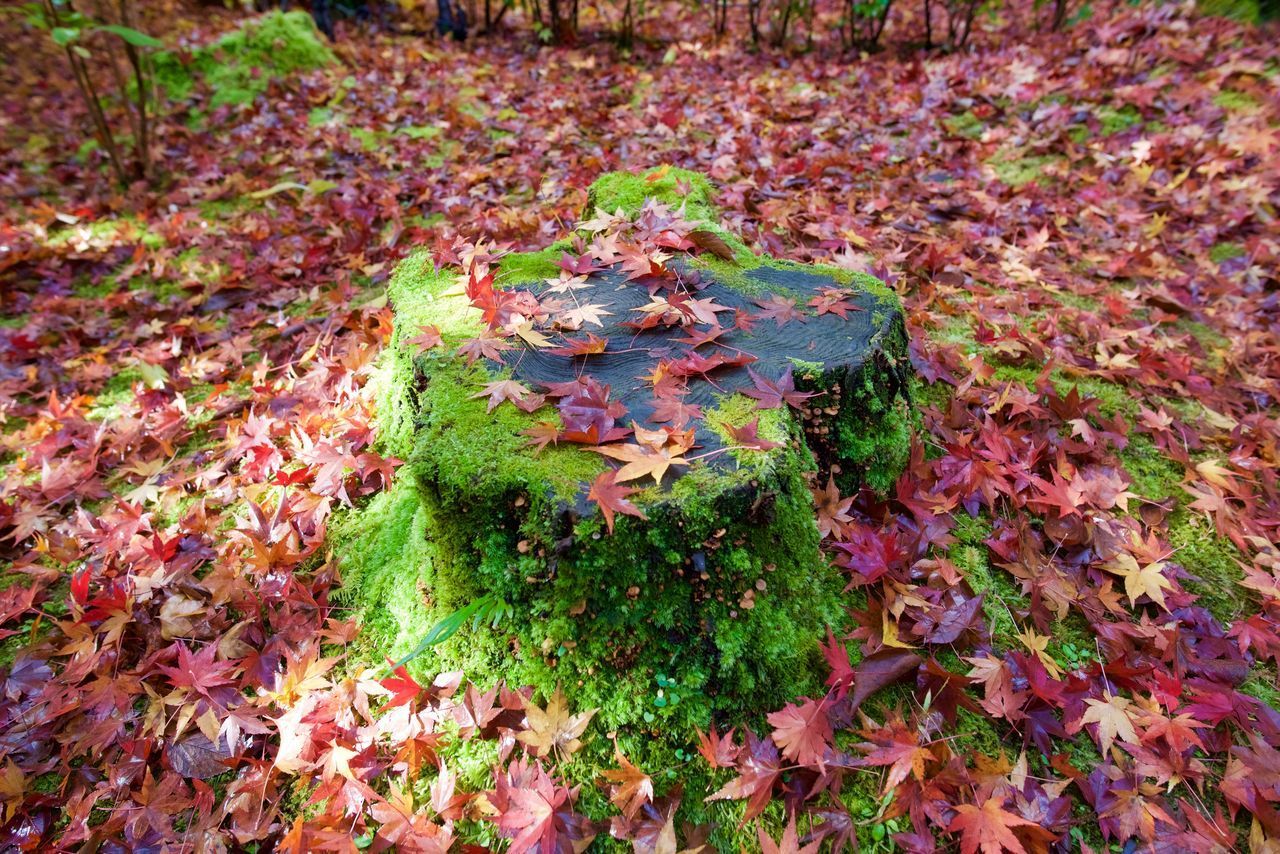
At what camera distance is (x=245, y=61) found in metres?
6.94

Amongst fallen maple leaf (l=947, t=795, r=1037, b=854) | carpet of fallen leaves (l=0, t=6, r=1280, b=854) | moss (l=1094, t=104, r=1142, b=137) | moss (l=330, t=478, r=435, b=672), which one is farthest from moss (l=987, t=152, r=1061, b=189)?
moss (l=330, t=478, r=435, b=672)

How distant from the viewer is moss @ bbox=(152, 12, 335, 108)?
6.70 m

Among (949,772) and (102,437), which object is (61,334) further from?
(949,772)

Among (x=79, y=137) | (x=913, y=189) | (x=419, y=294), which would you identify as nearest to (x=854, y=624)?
(x=419, y=294)

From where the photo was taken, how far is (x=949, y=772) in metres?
1.78

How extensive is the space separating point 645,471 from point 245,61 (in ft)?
25.7

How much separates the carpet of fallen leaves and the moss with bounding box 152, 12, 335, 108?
1.44m

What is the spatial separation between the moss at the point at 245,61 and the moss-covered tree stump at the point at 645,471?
6192mm

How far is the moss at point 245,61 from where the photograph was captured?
6699 millimetres

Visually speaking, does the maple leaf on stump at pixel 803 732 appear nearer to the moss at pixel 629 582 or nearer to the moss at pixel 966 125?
the moss at pixel 629 582

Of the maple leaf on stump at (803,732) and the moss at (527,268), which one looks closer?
the maple leaf on stump at (803,732)

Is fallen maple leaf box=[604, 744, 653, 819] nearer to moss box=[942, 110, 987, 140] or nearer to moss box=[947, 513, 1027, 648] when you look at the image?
moss box=[947, 513, 1027, 648]

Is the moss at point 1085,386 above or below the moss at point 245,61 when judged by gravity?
below

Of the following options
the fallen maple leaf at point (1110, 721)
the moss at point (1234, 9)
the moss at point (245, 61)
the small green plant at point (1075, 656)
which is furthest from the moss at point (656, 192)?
the moss at point (1234, 9)
